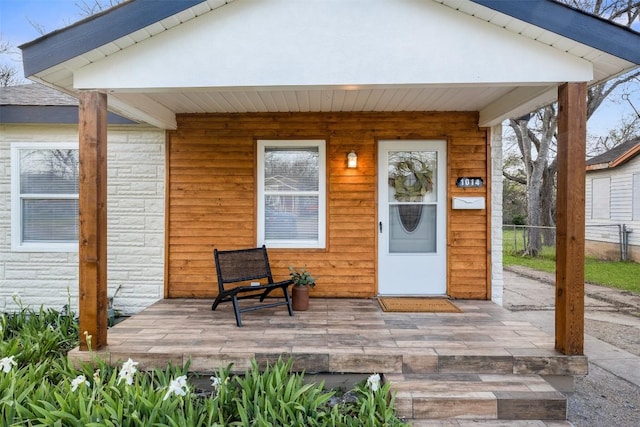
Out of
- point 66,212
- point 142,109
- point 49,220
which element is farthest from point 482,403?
point 49,220

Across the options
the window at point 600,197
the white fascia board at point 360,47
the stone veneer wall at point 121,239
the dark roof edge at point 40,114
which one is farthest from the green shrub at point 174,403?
the window at point 600,197

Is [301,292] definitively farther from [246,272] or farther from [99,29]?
[99,29]

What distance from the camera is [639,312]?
568cm

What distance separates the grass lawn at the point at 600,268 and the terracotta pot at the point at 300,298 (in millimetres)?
6814

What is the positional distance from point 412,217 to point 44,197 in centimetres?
495

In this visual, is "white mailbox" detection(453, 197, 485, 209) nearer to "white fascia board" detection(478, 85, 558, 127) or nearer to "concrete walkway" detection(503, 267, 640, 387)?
"white fascia board" detection(478, 85, 558, 127)

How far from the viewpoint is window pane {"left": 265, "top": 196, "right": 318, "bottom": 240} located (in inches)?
193

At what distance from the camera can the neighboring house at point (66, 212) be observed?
4.84 metres

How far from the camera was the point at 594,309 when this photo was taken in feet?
19.3

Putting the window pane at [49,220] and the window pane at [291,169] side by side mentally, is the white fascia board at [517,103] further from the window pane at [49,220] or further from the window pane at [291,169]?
the window pane at [49,220]

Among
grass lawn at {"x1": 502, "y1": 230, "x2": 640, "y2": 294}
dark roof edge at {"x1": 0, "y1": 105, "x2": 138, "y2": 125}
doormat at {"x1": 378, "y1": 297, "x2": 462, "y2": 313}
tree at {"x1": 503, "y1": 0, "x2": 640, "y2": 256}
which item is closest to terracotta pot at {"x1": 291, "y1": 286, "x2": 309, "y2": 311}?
doormat at {"x1": 378, "y1": 297, "x2": 462, "y2": 313}

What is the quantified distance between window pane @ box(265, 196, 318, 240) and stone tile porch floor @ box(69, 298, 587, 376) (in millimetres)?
1177

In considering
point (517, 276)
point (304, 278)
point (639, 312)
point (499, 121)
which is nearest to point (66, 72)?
point (304, 278)

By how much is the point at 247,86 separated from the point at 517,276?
8.27 meters
